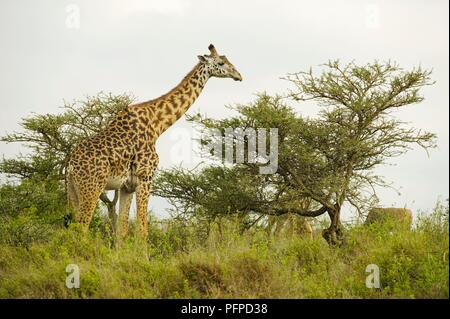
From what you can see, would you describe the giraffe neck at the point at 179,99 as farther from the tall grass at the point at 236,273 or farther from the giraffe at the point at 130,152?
the tall grass at the point at 236,273

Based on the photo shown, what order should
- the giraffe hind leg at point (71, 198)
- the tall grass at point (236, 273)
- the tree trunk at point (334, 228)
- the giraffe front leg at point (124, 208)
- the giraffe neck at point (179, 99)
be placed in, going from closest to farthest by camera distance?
the tall grass at point (236, 273)
the giraffe hind leg at point (71, 198)
the giraffe front leg at point (124, 208)
the giraffe neck at point (179, 99)
the tree trunk at point (334, 228)

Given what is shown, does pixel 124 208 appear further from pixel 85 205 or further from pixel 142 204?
pixel 85 205

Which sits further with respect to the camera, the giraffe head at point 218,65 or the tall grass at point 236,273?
the giraffe head at point 218,65

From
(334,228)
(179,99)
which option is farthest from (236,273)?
A: (334,228)

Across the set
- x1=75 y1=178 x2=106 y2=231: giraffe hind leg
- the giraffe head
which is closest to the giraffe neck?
the giraffe head

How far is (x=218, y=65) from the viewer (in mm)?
13531

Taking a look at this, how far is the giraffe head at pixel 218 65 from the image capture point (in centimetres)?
1350

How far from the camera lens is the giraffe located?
11.4 m

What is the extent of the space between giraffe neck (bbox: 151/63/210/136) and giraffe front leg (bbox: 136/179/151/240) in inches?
44.8

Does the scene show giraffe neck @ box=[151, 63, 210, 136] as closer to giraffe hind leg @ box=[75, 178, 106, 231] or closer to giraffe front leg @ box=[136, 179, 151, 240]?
giraffe front leg @ box=[136, 179, 151, 240]

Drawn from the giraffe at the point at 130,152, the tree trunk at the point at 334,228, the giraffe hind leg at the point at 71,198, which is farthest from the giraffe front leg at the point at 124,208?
the tree trunk at the point at 334,228

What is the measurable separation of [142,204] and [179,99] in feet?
7.44

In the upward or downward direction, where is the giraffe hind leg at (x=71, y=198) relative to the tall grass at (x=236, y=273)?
upward
